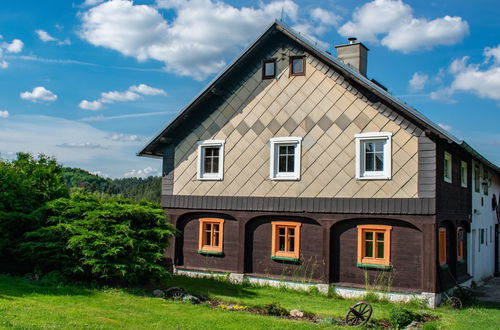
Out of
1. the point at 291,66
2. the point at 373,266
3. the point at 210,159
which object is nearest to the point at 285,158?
the point at 210,159

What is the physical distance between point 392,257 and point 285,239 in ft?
12.0

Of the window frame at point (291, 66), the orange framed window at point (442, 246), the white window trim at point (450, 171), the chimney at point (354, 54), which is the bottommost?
the orange framed window at point (442, 246)

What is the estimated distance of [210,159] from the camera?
1933 centimetres

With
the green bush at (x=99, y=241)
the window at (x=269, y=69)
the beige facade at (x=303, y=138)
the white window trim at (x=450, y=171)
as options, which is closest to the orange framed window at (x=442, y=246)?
the white window trim at (x=450, y=171)

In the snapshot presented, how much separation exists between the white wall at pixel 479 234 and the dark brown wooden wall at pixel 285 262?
6875mm

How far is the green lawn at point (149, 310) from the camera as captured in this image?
420 inches

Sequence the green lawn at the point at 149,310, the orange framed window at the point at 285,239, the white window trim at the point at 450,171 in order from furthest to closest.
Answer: the orange framed window at the point at 285,239
the white window trim at the point at 450,171
the green lawn at the point at 149,310

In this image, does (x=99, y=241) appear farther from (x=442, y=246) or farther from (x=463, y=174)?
(x=463, y=174)

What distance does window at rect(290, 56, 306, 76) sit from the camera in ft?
58.1

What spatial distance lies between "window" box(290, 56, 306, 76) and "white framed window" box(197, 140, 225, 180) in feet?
11.8

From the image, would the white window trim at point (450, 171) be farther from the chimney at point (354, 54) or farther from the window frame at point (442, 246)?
the chimney at point (354, 54)

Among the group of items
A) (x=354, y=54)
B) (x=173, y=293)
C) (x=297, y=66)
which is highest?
(x=354, y=54)

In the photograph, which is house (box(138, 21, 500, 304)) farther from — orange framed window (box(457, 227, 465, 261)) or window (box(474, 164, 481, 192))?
window (box(474, 164, 481, 192))

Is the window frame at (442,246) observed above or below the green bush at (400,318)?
above
